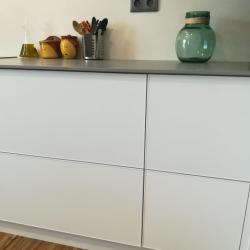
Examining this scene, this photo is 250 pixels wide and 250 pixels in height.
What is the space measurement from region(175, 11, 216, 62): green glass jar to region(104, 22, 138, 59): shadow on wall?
31 cm

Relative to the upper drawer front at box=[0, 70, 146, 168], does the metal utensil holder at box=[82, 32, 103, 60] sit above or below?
above

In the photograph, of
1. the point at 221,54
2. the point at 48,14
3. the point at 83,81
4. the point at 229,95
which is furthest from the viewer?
the point at 48,14

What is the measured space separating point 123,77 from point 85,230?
0.77m

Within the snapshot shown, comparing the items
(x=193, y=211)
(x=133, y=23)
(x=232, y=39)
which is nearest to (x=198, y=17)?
Result: (x=232, y=39)

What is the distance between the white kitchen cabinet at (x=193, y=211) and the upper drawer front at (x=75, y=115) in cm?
17

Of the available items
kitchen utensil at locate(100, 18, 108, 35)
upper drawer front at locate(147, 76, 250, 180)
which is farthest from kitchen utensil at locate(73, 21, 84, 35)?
upper drawer front at locate(147, 76, 250, 180)

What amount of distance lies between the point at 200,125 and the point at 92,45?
771 mm

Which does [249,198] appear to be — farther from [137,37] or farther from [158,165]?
[137,37]

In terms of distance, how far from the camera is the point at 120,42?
151 centimetres

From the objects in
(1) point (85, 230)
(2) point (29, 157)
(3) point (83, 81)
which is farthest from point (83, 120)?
(1) point (85, 230)

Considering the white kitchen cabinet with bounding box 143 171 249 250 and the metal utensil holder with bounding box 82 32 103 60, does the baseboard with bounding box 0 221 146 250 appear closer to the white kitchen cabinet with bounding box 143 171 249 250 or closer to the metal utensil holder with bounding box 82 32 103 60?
the white kitchen cabinet with bounding box 143 171 249 250

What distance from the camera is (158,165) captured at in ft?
3.56

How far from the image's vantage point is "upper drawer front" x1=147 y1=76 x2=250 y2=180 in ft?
3.12

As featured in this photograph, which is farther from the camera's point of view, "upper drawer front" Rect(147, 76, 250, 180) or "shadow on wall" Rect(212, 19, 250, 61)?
"shadow on wall" Rect(212, 19, 250, 61)
